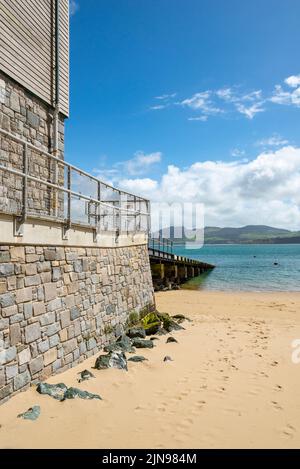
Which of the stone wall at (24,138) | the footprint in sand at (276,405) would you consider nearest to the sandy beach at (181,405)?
the footprint in sand at (276,405)

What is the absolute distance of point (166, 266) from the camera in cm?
2717

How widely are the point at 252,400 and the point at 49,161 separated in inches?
333

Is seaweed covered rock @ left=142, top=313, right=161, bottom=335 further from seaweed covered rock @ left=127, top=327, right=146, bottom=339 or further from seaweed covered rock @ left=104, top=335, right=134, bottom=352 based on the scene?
seaweed covered rock @ left=104, top=335, right=134, bottom=352

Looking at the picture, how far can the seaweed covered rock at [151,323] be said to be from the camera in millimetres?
10161

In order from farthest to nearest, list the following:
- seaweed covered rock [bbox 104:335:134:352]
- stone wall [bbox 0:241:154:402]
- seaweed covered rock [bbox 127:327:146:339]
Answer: seaweed covered rock [bbox 127:327:146:339] < seaweed covered rock [bbox 104:335:134:352] < stone wall [bbox 0:241:154:402]

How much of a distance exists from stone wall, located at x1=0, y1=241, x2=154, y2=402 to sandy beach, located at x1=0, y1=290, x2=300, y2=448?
1.30 feet

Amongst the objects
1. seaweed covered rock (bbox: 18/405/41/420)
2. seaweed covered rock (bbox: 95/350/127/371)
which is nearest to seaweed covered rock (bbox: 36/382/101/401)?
seaweed covered rock (bbox: 18/405/41/420)

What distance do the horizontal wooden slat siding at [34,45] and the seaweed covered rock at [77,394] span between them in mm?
7737

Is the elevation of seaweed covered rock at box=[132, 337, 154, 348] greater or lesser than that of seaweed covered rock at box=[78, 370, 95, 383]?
lesser

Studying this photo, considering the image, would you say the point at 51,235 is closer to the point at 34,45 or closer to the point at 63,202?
the point at 63,202

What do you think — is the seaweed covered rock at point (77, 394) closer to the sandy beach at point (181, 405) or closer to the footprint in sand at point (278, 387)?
the sandy beach at point (181, 405)

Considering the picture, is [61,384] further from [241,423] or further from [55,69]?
[55,69]

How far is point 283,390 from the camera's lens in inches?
250

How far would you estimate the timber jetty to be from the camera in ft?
76.5
